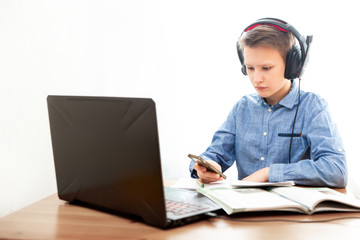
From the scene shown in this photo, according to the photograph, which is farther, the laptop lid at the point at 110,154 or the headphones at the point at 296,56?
the headphones at the point at 296,56

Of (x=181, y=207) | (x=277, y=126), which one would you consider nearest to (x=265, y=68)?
(x=277, y=126)

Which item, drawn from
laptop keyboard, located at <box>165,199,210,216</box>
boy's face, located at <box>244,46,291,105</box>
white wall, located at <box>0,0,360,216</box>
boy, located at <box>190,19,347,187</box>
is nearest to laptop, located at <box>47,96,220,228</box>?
laptop keyboard, located at <box>165,199,210,216</box>

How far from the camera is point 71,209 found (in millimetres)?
999

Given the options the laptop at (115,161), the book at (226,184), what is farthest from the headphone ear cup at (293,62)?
the laptop at (115,161)

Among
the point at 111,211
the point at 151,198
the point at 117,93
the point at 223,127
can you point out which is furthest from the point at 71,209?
the point at 117,93

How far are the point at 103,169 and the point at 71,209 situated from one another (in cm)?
17

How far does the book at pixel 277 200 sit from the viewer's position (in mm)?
905

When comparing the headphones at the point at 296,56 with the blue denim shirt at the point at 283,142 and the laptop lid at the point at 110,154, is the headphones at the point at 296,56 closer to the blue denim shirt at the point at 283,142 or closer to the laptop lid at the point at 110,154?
the blue denim shirt at the point at 283,142

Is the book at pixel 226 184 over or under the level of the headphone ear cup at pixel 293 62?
under

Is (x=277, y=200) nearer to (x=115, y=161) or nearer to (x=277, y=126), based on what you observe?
(x=115, y=161)

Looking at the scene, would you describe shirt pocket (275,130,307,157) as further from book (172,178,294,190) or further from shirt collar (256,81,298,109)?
book (172,178,294,190)

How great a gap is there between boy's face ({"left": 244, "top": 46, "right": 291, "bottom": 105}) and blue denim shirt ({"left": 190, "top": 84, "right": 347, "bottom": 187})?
115 millimetres

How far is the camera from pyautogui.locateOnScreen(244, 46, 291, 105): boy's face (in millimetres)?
1456

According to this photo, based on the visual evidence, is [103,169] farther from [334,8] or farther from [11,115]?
[334,8]
